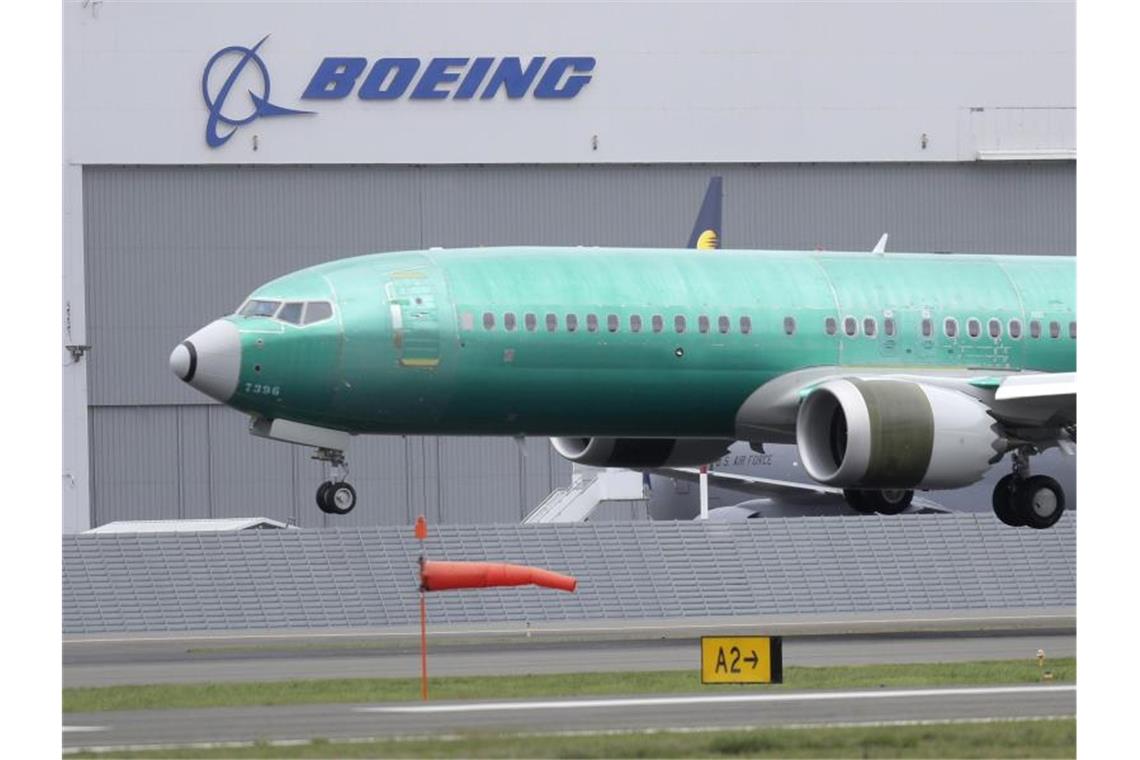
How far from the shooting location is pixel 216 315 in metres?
80.2

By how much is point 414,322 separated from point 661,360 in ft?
15.4

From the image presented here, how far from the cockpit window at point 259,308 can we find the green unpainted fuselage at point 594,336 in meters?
0.15

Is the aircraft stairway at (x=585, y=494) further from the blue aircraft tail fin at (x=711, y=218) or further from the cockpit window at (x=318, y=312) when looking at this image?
the cockpit window at (x=318, y=312)

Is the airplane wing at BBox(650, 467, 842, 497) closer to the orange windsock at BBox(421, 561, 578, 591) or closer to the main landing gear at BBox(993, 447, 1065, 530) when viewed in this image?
the orange windsock at BBox(421, 561, 578, 591)

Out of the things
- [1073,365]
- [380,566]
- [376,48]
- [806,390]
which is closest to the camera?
[806,390]

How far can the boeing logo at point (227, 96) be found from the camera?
7962cm

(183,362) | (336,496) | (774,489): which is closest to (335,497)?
(336,496)

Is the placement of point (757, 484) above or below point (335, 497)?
below

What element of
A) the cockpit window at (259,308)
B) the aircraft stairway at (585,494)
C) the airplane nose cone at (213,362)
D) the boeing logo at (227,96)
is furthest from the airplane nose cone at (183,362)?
the boeing logo at (227,96)

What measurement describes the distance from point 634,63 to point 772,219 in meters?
7.38

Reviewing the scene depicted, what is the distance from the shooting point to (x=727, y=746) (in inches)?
942

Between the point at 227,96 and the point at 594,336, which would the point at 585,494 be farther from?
the point at 594,336

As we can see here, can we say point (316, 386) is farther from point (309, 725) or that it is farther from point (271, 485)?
point (271, 485)
